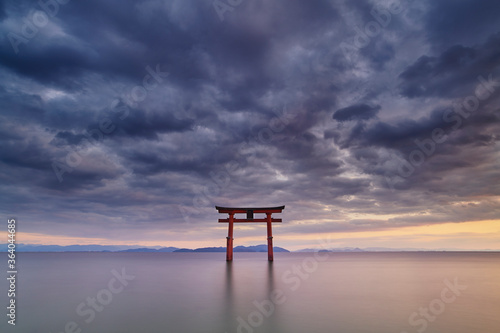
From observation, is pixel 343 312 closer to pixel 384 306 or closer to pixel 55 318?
pixel 384 306

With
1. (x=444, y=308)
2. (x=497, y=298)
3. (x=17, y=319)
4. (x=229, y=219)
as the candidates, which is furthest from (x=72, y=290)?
(x=497, y=298)

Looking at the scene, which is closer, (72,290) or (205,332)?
(205,332)

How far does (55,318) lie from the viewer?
975cm

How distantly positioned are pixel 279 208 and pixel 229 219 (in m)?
4.77

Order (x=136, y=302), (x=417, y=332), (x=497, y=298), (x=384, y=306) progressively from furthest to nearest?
(x=497, y=298)
(x=136, y=302)
(x=384, y=306)
(x=417, y=332)

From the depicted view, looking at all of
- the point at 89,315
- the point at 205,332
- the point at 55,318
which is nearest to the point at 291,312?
the point at 205,332

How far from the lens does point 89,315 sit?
33.4 feet

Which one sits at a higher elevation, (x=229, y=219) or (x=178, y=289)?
(x=229, y=219)

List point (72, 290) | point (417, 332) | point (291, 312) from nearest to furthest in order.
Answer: point (417, 332) < point (291, 312) < point (72, 290)

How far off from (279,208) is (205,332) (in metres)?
19.1

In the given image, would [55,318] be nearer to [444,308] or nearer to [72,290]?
[72,290]

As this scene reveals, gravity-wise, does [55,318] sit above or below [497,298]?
above

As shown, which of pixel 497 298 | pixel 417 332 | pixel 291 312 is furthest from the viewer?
pixel 497 298

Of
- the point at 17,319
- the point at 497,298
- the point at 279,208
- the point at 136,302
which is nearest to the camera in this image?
the point at 17,319
